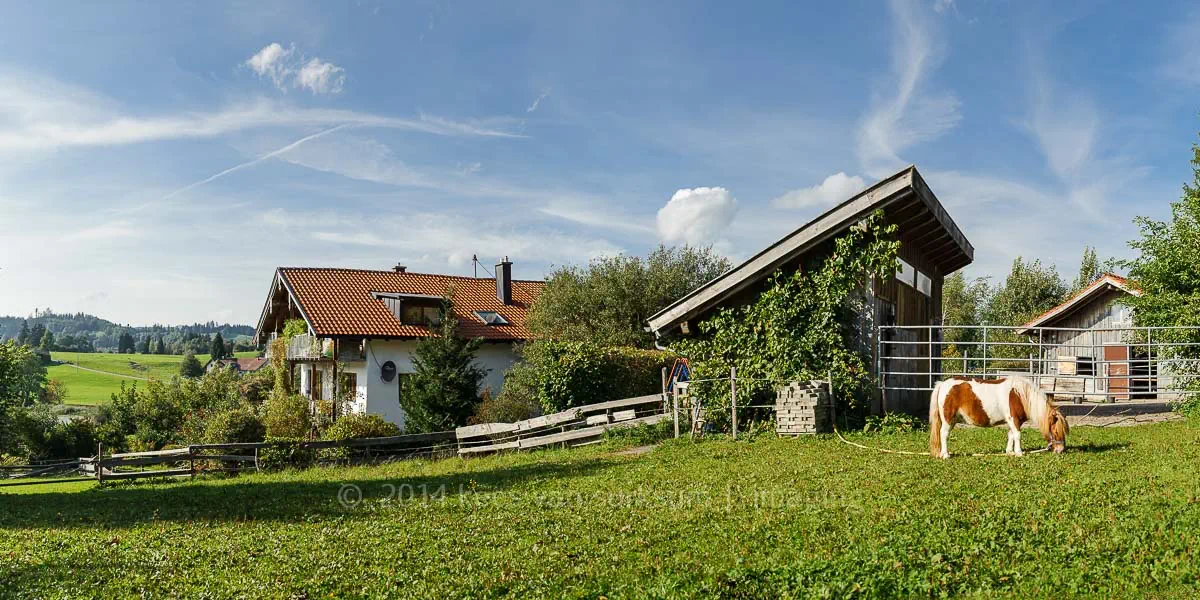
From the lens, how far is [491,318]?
131 ft

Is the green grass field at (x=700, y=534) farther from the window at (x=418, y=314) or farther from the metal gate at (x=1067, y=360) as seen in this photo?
the window at (x=418, y=314)

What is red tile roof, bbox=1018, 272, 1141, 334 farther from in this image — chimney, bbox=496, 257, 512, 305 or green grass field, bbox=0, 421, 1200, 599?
chimney, bbox=496, 257, 512, 305

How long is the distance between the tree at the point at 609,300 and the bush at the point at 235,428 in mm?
11519

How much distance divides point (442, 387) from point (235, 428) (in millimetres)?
7649

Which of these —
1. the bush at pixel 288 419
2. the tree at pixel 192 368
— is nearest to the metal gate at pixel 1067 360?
the bush at pixel 288 419

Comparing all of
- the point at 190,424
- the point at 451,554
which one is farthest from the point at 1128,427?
the point at 190,424

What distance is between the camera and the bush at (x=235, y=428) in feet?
93.5

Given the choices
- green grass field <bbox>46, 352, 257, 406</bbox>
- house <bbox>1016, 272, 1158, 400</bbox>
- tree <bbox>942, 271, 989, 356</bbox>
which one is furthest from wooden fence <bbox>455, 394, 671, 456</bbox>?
green grass field <bbox>46, 352, 257, 406</bbox>

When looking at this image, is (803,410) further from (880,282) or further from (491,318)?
(491,318)

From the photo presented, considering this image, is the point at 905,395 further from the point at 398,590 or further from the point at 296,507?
the point at 398,590

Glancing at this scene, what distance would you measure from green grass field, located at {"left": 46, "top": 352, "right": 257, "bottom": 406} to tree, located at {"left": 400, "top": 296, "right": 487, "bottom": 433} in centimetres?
6192

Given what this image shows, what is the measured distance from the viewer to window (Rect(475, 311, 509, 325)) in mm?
39750

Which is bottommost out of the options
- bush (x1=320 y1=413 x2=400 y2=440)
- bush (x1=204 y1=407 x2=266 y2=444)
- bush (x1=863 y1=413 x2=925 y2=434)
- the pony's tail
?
bush (x1=204 y1=407 x2=266 y2=444)

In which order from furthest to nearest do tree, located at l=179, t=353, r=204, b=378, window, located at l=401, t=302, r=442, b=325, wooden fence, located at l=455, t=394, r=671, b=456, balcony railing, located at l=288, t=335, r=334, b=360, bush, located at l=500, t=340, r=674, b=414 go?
1. tree, located at l=179, t=353, r=204, b=378
2. window, located at l=401, t=302, r=442, b=325
3. balcony railing, located at l=288, t=335, r=334, b=360
4. bush, located at l=500, t=340, r=674, b=414
5. wooden fence, located at l=455, t=394, r=671, b=456
